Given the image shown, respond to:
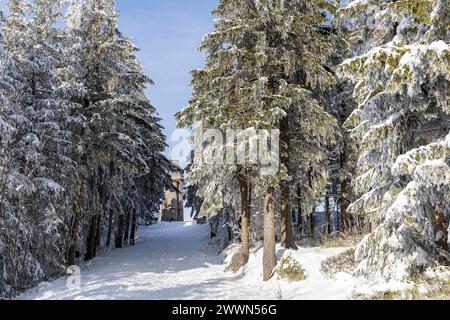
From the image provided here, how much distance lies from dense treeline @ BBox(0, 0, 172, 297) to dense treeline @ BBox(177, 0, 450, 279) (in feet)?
14.3

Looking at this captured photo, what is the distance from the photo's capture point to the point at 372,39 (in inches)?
467

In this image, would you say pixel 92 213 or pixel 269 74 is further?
pixel 92 213

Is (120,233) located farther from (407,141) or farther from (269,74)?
(407,141)

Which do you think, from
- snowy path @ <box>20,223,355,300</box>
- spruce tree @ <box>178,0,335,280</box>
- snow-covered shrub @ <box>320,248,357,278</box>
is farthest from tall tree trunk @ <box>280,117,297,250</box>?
snow-covered shrub @ <box>320,248,357,278</box>

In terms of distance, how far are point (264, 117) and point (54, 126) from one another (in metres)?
8.09

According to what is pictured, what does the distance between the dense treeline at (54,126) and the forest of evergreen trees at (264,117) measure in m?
0.06

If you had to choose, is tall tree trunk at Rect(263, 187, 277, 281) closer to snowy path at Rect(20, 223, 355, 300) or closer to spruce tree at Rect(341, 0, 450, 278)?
snowy path at Rect(20, 223, 355, 300)

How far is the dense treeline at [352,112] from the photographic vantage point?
26.2 ft

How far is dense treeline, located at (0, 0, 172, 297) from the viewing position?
1380cm

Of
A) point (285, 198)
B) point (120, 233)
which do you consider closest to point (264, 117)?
point (285, 198)

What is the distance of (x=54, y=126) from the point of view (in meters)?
15.2

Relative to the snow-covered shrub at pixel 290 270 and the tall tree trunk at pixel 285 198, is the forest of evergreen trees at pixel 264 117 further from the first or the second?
the snow-covered shrub at pixel 290 270
